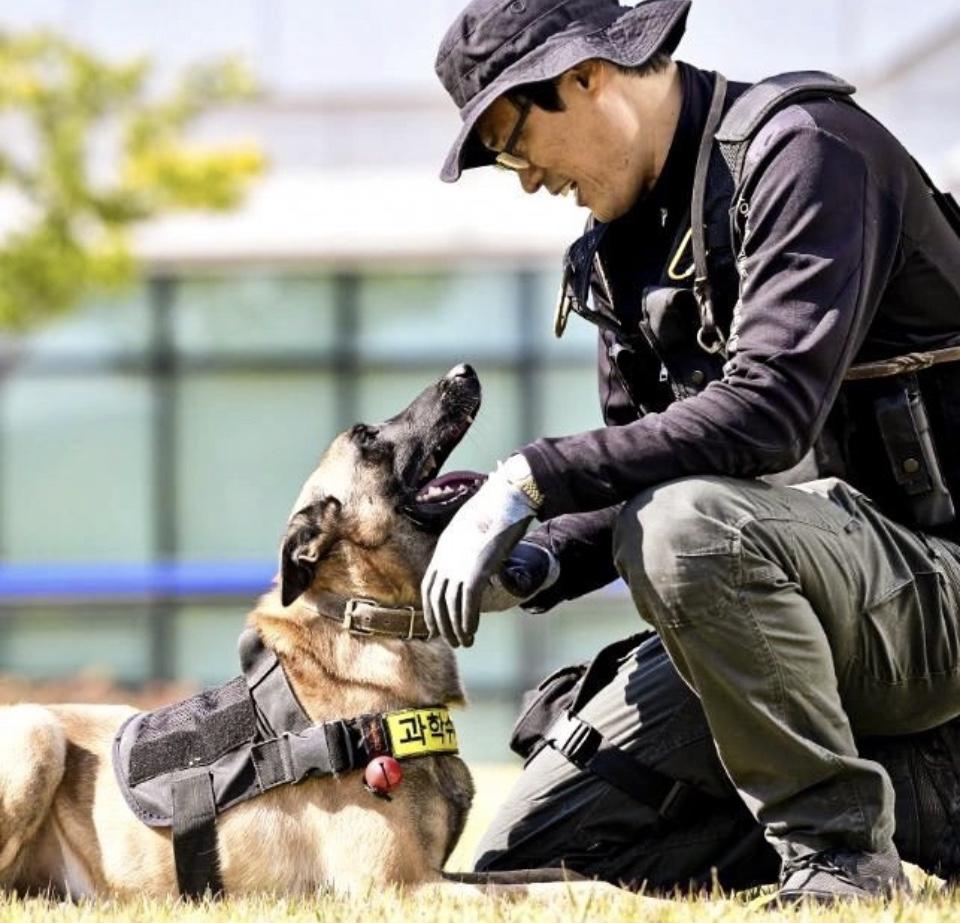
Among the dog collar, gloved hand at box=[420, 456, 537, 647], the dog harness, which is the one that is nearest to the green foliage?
the dog collar

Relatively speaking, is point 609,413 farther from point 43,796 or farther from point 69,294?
point 69,294

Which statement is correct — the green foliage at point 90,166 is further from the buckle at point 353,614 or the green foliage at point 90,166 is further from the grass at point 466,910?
the grass at point 466,910

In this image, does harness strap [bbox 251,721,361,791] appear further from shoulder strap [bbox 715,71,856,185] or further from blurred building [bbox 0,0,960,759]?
blurred building [bbox 0,0,960,759]

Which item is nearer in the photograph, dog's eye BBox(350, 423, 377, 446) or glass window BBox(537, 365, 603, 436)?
dog's eye BBox(350, 423, 377, 446)

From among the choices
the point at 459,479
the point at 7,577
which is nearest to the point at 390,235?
the point at 7,577

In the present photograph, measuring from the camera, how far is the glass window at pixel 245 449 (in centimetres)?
1557

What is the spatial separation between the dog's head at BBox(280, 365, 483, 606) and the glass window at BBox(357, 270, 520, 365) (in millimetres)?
10701

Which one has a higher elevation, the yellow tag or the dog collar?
the dog collar

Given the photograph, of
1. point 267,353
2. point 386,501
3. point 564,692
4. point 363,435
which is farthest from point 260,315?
point 564,692

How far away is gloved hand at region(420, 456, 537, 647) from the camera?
11.4 ft

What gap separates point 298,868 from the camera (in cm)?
414

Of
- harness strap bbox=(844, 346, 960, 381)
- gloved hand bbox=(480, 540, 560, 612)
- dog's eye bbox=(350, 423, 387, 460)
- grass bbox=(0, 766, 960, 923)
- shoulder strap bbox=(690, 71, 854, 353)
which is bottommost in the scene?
grass bbox=(0, 766, 960, 923)

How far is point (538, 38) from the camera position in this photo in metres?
3.81

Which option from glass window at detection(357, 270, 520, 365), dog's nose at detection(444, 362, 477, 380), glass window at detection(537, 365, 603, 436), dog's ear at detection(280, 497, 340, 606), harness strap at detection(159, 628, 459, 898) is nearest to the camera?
harness strap at detection(159, 628, 459, 898)
